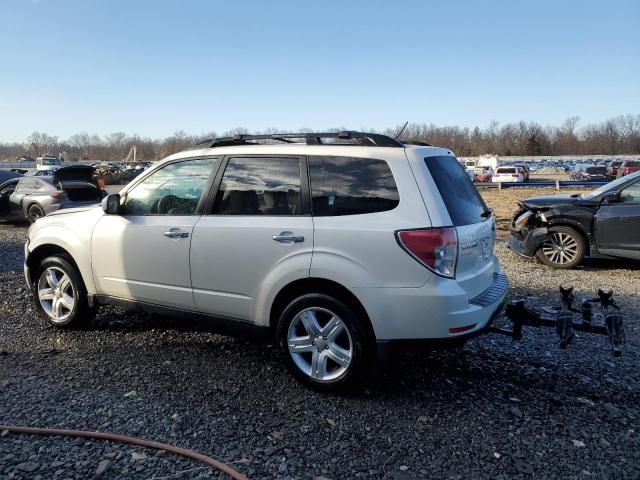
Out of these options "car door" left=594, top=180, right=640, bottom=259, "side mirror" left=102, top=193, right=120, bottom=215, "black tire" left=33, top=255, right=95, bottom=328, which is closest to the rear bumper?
"side mirror" left=102, top=193, right=120, bottom=215

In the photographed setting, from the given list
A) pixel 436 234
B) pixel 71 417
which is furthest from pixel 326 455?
pixel 71 417

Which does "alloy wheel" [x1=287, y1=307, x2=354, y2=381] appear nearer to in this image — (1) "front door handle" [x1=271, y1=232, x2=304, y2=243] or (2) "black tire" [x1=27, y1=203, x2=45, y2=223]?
(1) "front door handle" [x1=271, y1=232, x2=304, y2=243]

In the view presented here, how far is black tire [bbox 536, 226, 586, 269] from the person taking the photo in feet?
26.6

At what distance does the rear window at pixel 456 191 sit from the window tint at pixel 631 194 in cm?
474

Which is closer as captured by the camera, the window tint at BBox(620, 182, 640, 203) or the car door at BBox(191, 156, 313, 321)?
the car door at BBox(191, 156, 313, 321)

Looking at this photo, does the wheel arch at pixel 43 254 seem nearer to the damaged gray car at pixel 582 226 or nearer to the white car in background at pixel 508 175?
the damaged gray car at pixel 582 226

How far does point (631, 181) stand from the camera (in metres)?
7.86

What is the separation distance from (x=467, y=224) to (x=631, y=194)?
5465mm

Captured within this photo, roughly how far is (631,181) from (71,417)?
312 inches

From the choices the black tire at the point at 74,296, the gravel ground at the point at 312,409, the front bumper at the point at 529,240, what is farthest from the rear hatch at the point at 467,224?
the front bumper at the point at 529,240

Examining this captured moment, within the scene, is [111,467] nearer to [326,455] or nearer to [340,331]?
[326,455]

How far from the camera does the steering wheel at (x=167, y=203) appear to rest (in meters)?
4.50

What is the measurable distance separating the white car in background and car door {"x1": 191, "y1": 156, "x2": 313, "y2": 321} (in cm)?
3832

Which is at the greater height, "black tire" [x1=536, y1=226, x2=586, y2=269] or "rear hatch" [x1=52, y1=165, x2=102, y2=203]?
"rear hatch" [x1=52, y1=165, x2=102, y2=203]
